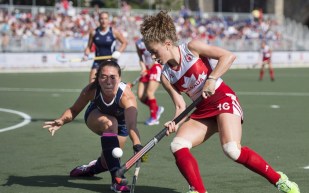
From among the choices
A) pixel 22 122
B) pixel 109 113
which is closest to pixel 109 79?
pixel 109 113

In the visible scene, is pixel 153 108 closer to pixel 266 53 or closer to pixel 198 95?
pixel 198 95

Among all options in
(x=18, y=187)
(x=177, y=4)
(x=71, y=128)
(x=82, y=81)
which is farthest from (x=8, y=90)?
(x=177, y=4)

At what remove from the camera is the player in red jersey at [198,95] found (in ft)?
21.9

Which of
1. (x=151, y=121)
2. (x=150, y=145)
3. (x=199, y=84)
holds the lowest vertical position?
(x=151, y=121)

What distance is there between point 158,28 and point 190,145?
119 cm

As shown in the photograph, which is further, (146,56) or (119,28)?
(119,28)

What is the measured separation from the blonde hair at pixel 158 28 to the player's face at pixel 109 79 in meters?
1.12

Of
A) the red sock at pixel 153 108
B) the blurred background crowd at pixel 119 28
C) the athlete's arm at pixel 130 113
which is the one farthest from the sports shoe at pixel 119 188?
the blurred background crowd at pixel 119 28

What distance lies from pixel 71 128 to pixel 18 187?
5656 millimetres

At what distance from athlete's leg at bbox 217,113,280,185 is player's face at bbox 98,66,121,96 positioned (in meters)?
1.35

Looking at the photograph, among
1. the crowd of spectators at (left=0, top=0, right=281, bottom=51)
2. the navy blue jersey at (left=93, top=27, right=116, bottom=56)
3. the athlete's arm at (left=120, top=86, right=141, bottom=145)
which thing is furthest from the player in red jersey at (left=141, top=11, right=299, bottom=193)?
the crowd of spectators at (left=0, top=0, right=281, bottom=51)

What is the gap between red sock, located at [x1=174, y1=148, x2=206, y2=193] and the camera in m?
6.66

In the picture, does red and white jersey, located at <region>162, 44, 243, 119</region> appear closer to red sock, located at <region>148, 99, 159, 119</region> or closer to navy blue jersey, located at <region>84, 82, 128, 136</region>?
navy blue jersey, located at <region>84, 82, 128, 136</region>

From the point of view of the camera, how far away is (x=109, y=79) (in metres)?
7.67
